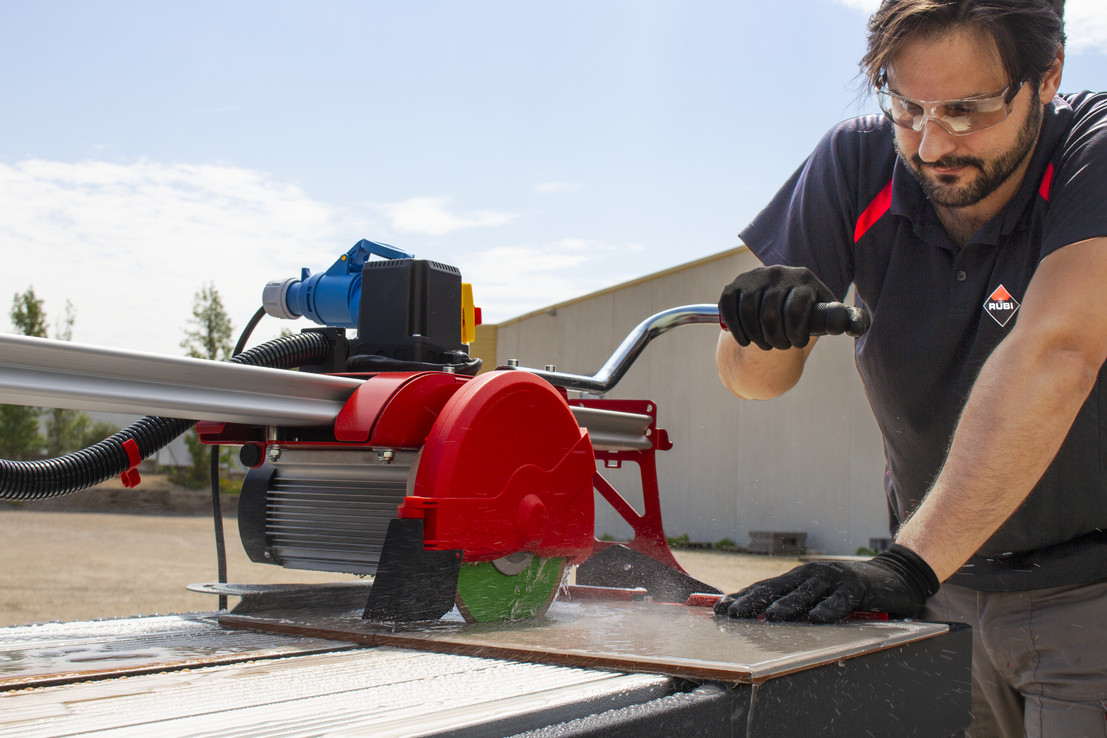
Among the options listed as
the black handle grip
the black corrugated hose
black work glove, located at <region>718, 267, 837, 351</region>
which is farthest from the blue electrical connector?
the black handle grip

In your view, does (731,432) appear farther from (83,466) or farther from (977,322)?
(83,466)

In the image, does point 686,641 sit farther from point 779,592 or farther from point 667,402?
point 667,402

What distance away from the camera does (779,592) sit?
122cm

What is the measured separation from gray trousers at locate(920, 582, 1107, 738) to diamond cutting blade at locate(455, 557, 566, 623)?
0.91 meters

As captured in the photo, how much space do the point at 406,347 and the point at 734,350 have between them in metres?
0.76

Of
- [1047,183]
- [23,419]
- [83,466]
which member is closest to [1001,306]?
[1047,183]

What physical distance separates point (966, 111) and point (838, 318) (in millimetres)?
516

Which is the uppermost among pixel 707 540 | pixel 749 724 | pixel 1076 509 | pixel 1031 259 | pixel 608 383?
pixel 1031 259

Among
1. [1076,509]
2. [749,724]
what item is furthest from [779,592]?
[1076,509]

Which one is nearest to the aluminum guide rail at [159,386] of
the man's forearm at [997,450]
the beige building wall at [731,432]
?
the man's forearm at [997,450]

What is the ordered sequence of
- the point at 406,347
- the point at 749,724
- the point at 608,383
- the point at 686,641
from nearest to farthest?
the point at 749,724 < the point at 686,641 < the point at 406,347 < the point at 608,383

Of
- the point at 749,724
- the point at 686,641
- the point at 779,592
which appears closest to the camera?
the point at 749,724

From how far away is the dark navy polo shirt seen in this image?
162 centimetres

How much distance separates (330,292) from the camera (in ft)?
5.52
